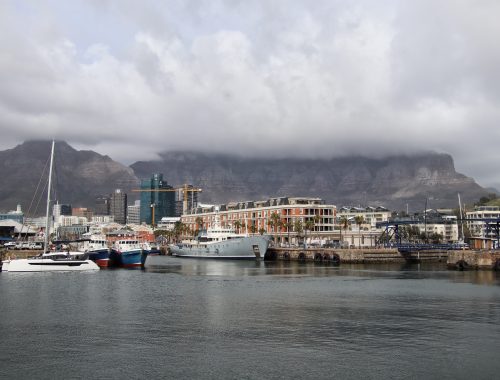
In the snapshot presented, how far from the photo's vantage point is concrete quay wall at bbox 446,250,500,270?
406ft

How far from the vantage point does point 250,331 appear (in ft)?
171

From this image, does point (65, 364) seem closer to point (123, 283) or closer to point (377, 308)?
point (377, 308)

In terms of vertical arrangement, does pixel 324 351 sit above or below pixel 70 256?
below

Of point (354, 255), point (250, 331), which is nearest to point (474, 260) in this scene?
point (354, 255)

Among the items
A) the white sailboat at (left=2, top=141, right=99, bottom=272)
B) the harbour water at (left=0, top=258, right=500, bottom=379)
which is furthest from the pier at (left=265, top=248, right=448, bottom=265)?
the harbour water at (left=0, top=258, right=500, bottom=379)

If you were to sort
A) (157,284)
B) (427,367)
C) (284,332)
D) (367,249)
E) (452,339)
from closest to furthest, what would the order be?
1. (427,367)
2. (452,339)
3. (284,332)
4. (157,284)
5. (367,249)

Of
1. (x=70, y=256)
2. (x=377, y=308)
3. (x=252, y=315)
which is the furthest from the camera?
(x=70, y=256)

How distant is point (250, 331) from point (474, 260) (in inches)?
3560

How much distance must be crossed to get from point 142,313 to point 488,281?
207ft

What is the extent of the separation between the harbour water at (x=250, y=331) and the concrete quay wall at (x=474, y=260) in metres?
38.1

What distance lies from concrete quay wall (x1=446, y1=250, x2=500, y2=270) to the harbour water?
38.1 meters

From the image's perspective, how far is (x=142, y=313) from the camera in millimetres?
62500

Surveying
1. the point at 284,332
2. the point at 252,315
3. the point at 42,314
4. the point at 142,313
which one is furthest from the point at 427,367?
the point at 42,314

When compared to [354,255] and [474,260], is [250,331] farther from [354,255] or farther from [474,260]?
[354,255]
